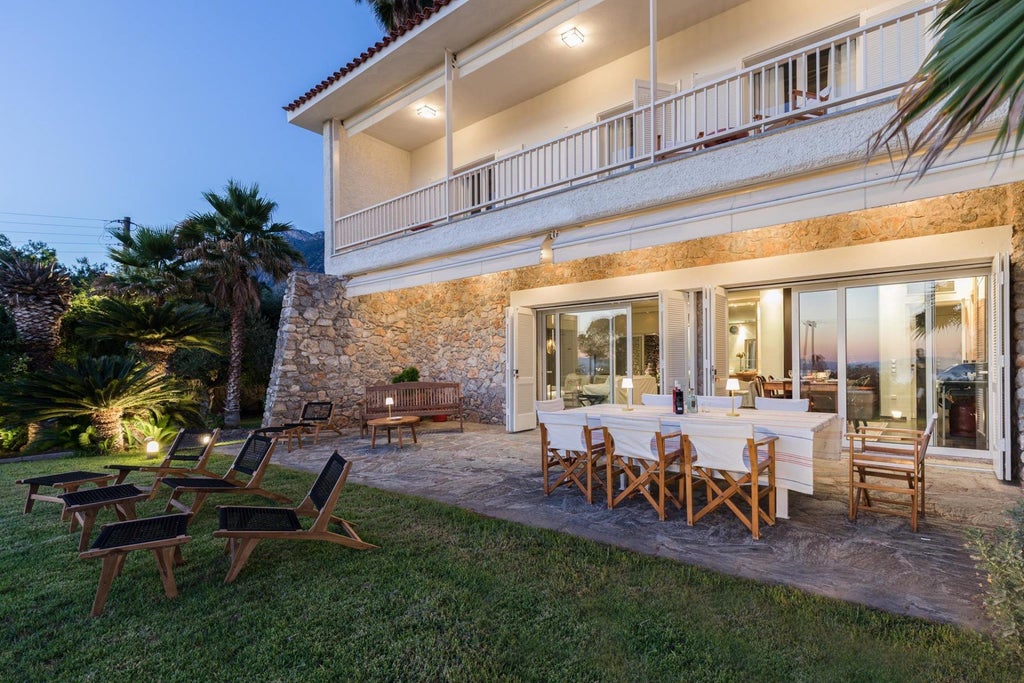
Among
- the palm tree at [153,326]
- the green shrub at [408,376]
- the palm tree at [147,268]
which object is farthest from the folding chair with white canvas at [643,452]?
the palm tree at [147,268]

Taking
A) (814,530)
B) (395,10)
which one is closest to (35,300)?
(395,10)

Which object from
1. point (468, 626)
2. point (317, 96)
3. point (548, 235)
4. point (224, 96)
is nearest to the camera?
point (468, 626)

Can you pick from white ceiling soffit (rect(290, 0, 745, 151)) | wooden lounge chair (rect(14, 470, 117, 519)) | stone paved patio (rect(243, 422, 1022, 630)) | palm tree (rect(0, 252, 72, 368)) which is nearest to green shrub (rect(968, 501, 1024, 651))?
stone paved patio (rect(243, 422, 1022, 630))

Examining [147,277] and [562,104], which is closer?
[562,104]

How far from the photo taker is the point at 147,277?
11617 mm

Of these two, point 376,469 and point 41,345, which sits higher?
point 41,345

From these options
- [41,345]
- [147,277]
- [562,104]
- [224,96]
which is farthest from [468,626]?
[224,96]

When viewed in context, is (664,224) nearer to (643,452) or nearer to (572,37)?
(643,452)

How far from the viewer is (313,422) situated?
9023 millimetres

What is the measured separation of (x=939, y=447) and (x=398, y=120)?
10849 mm

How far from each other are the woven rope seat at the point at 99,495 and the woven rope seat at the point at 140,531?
811 millimetres

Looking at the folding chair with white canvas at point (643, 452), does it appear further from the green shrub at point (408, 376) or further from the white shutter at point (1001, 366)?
the green shrub at point (408, 376)

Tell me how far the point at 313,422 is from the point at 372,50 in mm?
6771

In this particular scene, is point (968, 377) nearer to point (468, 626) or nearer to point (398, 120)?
point (468, 626)
